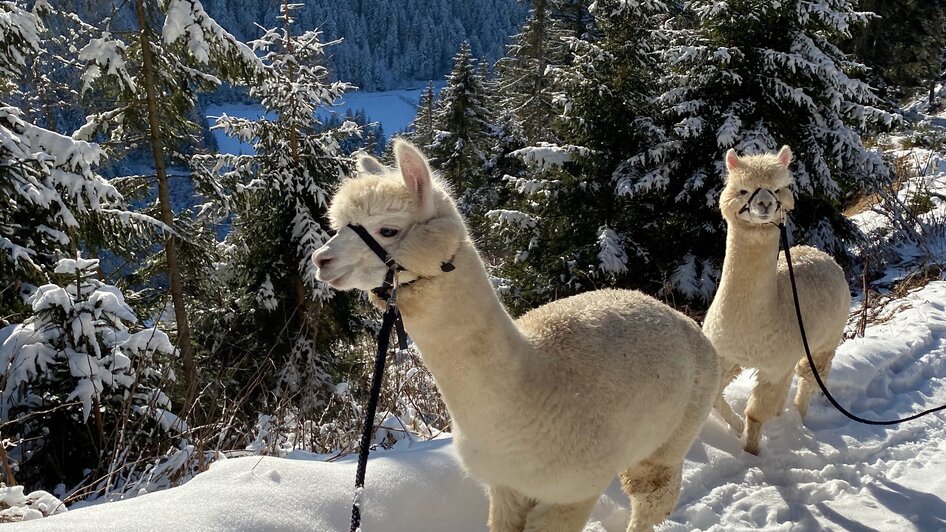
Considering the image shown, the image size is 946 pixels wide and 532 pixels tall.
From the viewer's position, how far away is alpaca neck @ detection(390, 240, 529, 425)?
2.18 m

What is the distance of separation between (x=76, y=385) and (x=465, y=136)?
23643 millimetres

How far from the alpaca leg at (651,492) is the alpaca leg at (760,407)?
1.56 meters

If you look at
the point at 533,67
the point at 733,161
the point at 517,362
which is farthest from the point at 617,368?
the point at 533,67

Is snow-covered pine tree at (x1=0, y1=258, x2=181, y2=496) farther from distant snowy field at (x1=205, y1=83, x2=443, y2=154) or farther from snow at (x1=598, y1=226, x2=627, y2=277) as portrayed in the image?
distant snowy field at (x1=205, y1=83, x2=443, y2=154)

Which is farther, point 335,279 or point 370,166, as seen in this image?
point 370,166

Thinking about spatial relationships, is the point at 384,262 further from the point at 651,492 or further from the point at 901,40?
the point at 901,40

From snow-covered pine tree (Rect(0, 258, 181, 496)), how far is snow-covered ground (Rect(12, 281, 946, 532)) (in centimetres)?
162

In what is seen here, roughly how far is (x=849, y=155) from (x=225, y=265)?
13365 millimetres

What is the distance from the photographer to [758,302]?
4605mm

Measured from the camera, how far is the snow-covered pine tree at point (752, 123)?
1112 cm

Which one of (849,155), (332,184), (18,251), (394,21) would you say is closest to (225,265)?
(332,184)

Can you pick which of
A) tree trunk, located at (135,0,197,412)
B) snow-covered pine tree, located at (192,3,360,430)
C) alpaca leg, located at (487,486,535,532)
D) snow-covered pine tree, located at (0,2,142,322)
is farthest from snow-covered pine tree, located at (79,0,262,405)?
alpaca leg, located at (487,486,535,532)

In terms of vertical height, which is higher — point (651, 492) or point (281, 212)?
point (651, 492)

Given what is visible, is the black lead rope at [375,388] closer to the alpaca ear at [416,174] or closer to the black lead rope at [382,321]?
the black lead rope at [382,321]
